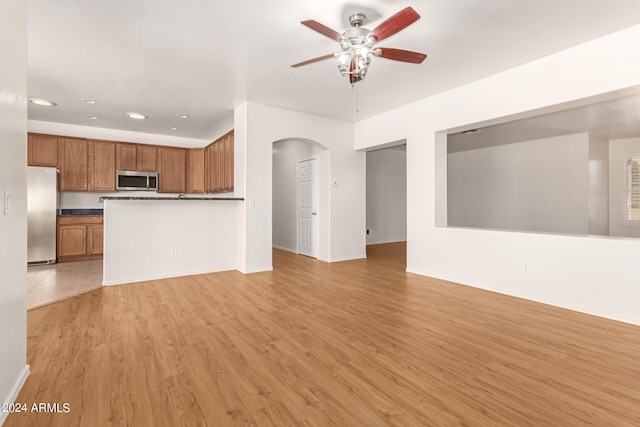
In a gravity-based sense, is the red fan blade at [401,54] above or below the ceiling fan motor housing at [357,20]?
below

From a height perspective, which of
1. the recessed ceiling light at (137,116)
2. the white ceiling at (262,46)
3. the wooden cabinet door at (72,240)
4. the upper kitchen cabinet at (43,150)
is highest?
the recessed ceiling light at (137,116)

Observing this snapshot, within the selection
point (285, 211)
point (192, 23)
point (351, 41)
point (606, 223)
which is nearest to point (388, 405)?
point (351, 41)

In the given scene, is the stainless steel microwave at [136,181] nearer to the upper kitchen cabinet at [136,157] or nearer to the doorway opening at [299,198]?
the upper kitchen cabinet at [136,157]

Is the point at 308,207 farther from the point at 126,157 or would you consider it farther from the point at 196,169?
the point at 126,157

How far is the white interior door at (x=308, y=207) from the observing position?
6289 mm

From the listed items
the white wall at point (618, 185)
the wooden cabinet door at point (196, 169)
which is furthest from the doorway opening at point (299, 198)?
the white wall at point (618, 185)

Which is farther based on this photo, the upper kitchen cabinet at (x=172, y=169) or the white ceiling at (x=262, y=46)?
the upper kitchen cabinet at (x=172, y=169)

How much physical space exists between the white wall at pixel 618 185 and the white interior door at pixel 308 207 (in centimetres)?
670

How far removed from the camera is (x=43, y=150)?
5.75 meters

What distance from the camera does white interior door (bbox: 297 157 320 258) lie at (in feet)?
20.6

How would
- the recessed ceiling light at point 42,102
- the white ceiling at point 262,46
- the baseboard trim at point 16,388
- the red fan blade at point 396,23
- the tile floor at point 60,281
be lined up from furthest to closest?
the recessed ceiling light at point 42,102
the tile floor at point 60,281
the white ceiling at point 262,46
the red fan blade at point 396,23
the baseboard trim at point 16,388

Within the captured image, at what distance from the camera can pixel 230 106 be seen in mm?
5117

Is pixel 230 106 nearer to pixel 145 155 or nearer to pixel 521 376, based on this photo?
pixel 145 155

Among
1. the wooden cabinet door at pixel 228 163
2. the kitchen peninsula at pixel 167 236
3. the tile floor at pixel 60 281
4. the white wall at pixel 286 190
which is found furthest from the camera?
the white wall at pixel 286 190
